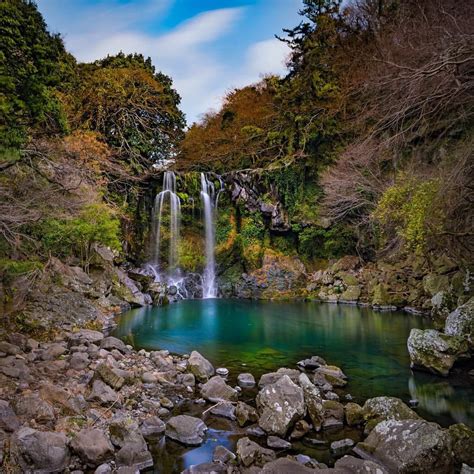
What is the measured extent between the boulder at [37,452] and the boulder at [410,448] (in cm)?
347

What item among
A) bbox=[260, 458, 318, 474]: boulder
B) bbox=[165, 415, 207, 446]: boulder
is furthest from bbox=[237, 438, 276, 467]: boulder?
bbox=[165, 415, 207, 446]: boulder

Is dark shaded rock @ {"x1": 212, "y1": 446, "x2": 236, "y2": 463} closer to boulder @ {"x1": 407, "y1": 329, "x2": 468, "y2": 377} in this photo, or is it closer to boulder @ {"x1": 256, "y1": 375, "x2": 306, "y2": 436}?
boulder @ {"x1": 256, "y1": 375, "x2": 306, "y2": 436}

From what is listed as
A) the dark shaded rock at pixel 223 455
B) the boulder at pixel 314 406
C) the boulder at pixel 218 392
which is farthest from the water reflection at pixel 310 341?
the dark shaded rock at pixel 223 455

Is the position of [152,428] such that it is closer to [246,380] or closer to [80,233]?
[246,380]

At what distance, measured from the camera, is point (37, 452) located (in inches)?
162

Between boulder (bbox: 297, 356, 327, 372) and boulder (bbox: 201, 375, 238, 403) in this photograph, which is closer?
boulder (bbox: 201, 375, 238, 403)

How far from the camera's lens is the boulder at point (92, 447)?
14.1 feet

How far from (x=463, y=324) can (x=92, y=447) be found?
24.9ft

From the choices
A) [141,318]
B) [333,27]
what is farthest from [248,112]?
[141,318]

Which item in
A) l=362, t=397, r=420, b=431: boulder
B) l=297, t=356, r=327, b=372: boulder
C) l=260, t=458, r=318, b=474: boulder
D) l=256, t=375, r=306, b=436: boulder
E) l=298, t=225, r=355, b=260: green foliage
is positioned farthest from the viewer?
l=298, t=225, r=355, b=260: green foliage

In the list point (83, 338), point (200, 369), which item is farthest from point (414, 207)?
point (83, 338)

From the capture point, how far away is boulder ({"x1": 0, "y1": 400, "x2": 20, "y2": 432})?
4.47 meters

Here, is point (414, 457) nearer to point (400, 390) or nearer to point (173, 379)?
point (400, 390)

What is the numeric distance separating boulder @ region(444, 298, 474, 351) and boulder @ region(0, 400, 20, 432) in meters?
8.17
